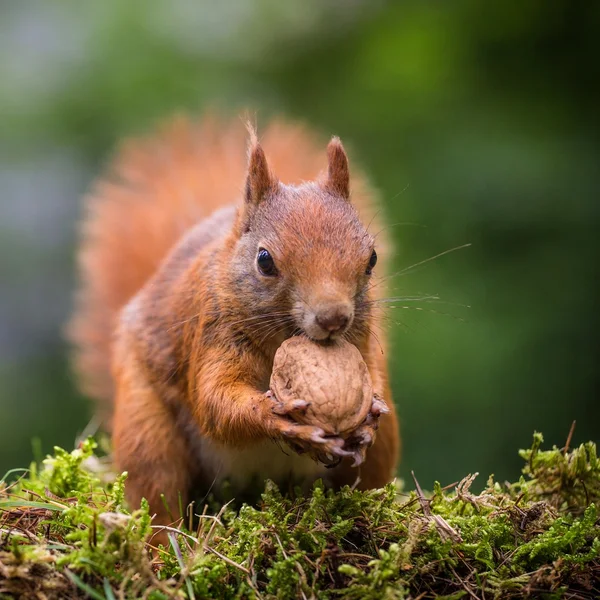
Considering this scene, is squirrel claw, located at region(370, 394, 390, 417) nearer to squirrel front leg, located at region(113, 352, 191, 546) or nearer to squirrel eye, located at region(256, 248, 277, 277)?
squirrel eye, located at region(256, 248, 277, 277)

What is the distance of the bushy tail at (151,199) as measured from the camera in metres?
3.26

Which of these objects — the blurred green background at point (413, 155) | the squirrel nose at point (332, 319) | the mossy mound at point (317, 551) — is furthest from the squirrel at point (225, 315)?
the blurred green background at point (413, 155)

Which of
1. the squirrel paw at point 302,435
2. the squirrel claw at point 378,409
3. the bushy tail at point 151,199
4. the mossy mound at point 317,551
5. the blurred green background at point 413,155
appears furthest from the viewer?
the blurred green background at point 413,155

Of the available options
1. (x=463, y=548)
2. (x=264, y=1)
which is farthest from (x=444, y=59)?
(x=463, y=548)

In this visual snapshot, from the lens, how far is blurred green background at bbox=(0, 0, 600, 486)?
4176 mm

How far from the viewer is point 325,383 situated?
5.85ft

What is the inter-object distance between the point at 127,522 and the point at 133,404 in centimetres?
91

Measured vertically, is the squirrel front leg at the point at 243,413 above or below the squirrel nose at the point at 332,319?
below

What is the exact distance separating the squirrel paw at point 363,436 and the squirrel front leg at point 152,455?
2.39 feet

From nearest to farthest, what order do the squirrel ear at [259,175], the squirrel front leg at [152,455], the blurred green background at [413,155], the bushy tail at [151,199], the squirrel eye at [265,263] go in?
1. the squirrel eye at [265,263]
2. the squirrel ear at [259,175]
3. the squirrel front leg at [152,455]
4. the bushy tail at [151,199]
5. the blurred green background at [413,155]

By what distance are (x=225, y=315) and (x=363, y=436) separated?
0.60m

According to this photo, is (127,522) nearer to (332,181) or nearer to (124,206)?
(332,181)

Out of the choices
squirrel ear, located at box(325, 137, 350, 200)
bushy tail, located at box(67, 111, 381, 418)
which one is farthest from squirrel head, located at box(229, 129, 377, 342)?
bushy tail, located at box(67, 111, 381, 418)

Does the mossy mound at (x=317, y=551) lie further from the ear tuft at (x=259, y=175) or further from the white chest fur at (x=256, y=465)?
the ear tuft at (x=259, y=175)
